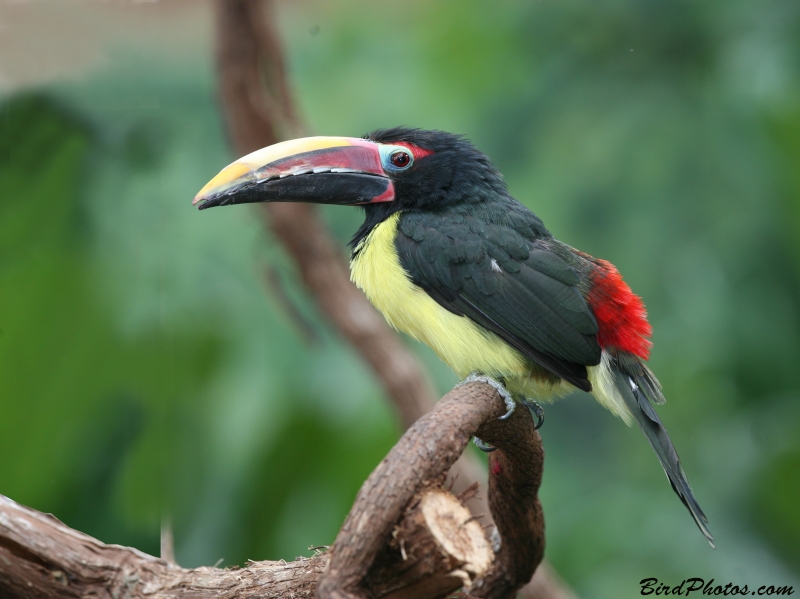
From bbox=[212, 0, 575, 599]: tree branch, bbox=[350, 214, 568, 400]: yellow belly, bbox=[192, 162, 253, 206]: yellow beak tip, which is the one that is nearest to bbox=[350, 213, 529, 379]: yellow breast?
bbox=[350, 214, 568, 400]: yellow belly

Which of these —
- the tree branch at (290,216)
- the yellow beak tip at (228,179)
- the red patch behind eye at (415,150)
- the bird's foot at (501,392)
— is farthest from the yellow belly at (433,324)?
the tree branch at (290,216)

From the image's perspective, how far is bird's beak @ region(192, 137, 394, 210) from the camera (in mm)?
2217

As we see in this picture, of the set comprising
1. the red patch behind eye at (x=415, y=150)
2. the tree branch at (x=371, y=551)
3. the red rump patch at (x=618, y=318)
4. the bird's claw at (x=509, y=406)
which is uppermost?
the red patch behind eye at (x=415, y=150)

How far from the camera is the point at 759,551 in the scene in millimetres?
3297

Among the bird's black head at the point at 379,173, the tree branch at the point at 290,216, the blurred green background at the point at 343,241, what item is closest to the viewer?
the bird's black head at the point at 379,173

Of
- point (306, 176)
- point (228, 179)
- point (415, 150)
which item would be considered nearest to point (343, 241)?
point (415, 150)

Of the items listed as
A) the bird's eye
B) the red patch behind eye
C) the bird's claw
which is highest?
the red patch behind eye

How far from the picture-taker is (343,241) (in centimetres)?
405

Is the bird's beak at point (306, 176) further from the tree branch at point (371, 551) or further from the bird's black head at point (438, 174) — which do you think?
the tree branch at point (371, 551)

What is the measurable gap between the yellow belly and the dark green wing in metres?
0.04

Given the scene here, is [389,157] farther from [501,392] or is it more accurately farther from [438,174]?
[501,392]

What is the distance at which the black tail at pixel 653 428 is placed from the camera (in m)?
2.01

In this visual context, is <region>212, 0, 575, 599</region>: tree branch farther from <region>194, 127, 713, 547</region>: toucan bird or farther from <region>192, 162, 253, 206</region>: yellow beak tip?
<region>192, 162, 253, 206</region>: yellow beak tip

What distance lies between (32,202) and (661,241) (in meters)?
2.63
